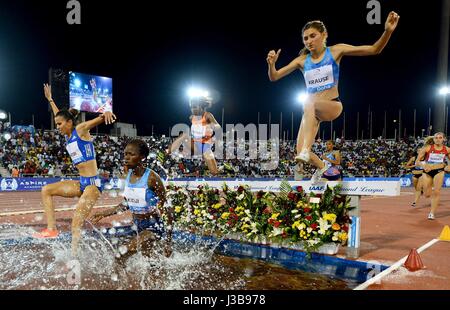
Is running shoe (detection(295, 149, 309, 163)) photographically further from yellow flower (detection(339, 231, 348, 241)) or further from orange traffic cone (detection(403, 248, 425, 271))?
orange traffic cone (detection(403, 248, 425, 271))

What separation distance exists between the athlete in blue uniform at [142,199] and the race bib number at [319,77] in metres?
2.70

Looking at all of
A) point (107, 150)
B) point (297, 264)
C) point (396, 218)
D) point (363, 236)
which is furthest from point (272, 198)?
point (107, 150)

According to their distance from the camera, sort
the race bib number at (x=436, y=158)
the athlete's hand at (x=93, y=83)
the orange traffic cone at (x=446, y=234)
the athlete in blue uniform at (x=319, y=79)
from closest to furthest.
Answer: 1. the athlete in blue uniform at (x=319, y=79)
2. the orange traffic cone at (x=446, y=234)
3. the race bib number at (x=436, y=158)
4. the athlete's hand at (x=93, y=83)

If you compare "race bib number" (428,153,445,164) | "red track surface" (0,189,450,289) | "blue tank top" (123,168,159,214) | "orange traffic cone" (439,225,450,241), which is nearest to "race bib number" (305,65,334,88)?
"red track surface" (0,189,450,289)

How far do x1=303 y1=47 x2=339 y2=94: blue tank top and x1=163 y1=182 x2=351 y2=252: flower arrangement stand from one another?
1.57m

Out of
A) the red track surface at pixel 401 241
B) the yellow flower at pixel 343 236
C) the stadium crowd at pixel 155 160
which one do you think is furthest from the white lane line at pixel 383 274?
the stadium crowd at pixel 155 160

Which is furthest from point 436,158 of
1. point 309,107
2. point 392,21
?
point 392,21

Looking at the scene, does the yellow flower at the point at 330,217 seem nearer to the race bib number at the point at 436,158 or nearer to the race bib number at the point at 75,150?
the race bib number at the point at 75,150

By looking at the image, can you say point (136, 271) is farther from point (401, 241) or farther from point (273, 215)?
point (401, 241)

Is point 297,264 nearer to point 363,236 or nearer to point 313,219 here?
point 313,219

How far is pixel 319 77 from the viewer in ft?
17.3

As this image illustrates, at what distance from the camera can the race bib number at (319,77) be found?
5160 millimetres

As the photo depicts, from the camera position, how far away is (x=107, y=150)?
99.9 ft
